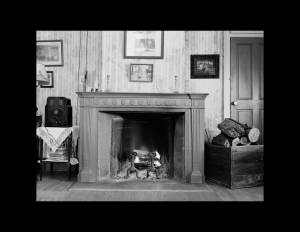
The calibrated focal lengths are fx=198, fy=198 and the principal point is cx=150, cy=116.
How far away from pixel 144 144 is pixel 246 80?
1.90 metres

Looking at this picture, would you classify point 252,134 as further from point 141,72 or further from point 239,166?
point 141,72

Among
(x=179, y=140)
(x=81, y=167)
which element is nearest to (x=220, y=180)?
(x=179, y=140)

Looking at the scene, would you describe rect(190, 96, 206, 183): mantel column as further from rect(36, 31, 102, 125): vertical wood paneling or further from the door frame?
rect(36, 31, 102, 125): vertical wood paneling

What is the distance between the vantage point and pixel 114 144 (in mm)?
2797

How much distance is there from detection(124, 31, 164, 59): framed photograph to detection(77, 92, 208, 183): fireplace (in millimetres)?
746

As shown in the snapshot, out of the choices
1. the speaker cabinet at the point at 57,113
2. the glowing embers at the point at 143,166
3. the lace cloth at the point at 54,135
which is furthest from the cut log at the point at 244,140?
the speaker cabinet at the point at 57,113

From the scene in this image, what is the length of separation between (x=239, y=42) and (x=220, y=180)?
7.04ft

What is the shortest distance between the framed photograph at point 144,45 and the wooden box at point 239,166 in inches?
63.4

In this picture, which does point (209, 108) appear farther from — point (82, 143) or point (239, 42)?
point (82, 143)

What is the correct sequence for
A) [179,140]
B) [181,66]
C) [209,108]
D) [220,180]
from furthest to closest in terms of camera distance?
[209,108], [181,66], [179,140], [220,180]

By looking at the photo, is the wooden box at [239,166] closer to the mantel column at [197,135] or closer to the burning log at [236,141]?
the burning log at [236,141]

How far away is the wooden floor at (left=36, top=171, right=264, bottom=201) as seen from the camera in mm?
1979

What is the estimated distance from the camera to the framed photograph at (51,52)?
3.16 metres

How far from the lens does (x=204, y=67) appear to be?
122 inches
